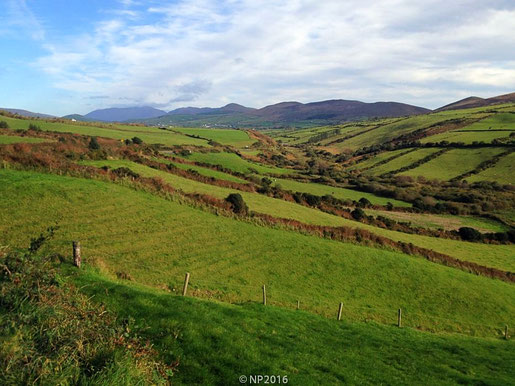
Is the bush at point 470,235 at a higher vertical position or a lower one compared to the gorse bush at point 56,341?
lower

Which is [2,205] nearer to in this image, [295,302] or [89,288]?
[89,288]

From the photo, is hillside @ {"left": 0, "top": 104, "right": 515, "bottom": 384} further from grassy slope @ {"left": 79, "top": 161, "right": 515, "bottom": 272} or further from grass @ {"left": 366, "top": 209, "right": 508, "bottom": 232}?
grass @ {"left": 366, "top": 209, "right": 508, "bottom": 232}

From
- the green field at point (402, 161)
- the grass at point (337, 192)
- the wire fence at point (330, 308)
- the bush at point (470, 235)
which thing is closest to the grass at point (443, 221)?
the bush at point (470, 235)

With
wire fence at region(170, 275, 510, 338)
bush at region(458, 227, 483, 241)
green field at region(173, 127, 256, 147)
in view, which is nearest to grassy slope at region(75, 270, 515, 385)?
wire fence at region(170, 275, 510, 338)

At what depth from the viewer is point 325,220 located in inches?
1815

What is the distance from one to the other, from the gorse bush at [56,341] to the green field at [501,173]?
111 m

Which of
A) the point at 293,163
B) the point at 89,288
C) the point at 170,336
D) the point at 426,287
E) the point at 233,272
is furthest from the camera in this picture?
the point at 293,163

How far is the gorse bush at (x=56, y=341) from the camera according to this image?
7.12m

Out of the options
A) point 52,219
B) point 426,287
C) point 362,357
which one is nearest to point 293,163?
point 426,287

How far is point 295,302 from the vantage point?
23781 millimetres

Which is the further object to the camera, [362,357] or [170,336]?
[362,357]

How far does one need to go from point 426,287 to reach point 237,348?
2522cm

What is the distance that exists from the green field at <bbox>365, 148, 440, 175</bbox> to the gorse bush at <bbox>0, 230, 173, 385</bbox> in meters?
121

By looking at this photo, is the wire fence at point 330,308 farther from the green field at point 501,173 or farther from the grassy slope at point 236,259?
the green field at point 501,173
